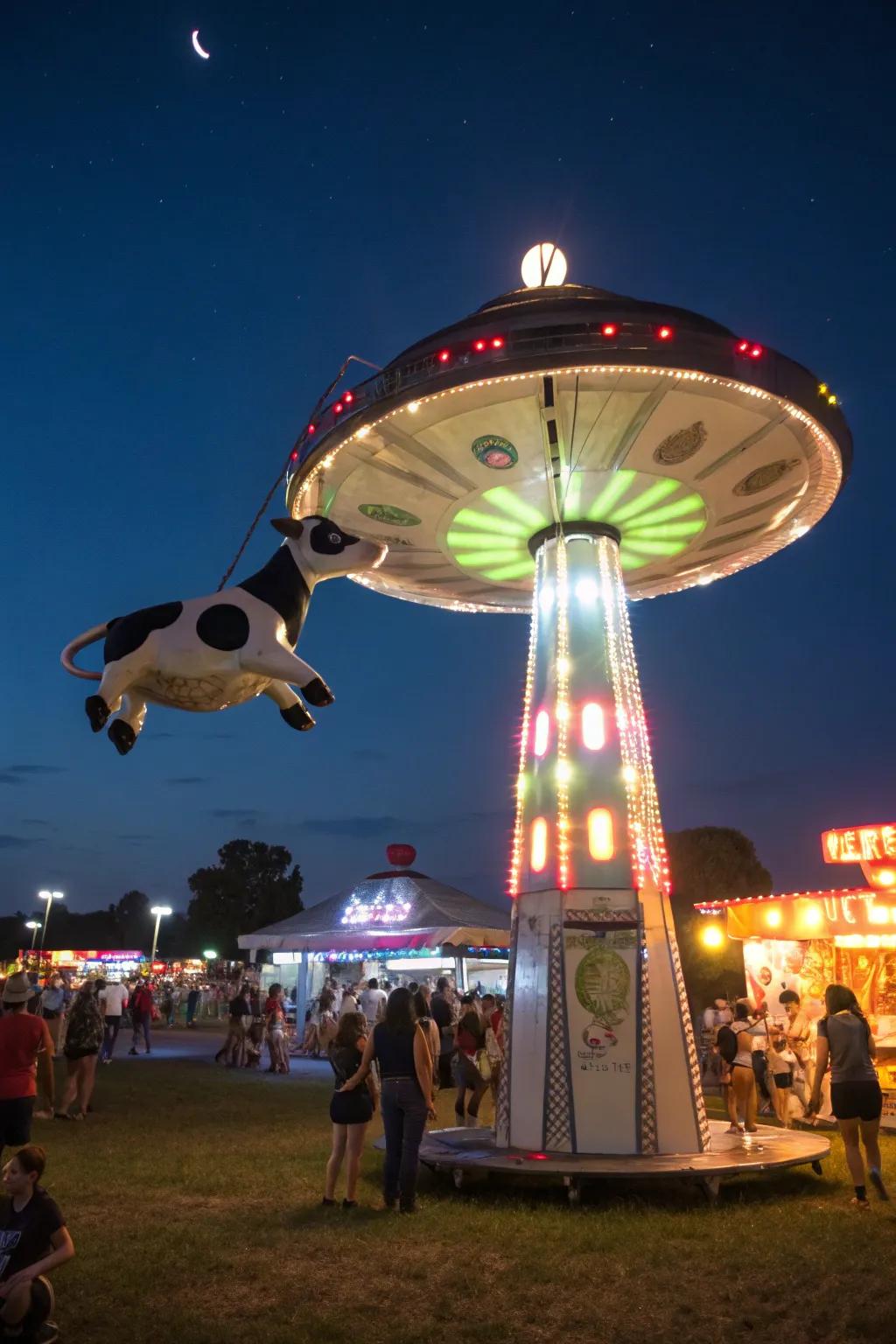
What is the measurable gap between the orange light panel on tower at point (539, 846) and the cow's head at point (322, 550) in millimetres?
5385

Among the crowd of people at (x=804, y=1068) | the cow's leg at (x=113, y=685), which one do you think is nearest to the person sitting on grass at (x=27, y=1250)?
the cow's leg at (x=113, y=685)

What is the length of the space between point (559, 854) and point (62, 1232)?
784 centimetres

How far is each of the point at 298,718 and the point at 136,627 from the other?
1.51 m

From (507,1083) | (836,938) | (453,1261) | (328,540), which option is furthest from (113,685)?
(836,938)

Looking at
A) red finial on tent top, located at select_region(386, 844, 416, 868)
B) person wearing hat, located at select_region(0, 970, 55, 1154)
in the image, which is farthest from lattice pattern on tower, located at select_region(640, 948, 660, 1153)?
red finial on tent top, located at select_region(386, 844, 416, 868)

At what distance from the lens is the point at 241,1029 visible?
2564cm

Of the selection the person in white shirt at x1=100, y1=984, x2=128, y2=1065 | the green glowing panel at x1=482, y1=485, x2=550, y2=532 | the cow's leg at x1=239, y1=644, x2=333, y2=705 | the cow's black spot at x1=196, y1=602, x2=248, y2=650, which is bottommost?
the person in white shirt at x1=100, y1=984, x2=128, y2=1065

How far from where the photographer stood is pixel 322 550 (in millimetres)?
8664

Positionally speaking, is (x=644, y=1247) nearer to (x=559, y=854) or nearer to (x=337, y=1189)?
(x=337, y=1189)

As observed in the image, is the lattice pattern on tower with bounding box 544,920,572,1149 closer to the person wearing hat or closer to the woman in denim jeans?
the woman in denim jeans

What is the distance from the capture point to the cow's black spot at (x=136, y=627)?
7453 mm

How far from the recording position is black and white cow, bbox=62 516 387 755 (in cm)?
736

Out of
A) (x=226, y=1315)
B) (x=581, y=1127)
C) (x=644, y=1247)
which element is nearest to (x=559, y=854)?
(x=581, y=1127)

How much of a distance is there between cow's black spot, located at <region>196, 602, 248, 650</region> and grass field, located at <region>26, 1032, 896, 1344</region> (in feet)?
15.1
